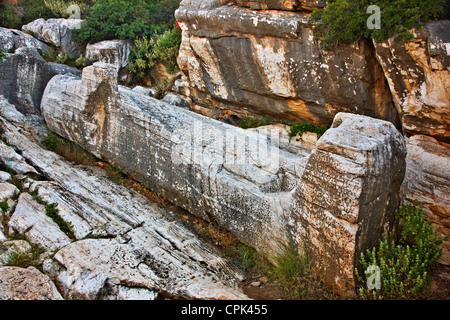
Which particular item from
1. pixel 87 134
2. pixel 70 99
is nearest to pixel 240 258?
pixel 87 134

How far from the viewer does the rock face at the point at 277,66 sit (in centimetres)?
783

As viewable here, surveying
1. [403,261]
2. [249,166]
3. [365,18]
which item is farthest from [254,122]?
[403,261]

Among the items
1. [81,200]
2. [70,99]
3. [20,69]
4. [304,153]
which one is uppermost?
[20,69]

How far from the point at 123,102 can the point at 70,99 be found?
5.92ft

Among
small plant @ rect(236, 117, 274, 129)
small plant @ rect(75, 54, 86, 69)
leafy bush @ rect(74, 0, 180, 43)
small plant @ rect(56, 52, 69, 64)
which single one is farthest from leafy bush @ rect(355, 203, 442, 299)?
small plant @ rect(56, 52, 69, 64)

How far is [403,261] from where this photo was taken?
4.75m

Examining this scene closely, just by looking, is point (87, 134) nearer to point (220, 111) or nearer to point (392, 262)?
point (220, 111)

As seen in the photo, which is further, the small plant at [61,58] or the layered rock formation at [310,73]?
the small plant at [61,58]

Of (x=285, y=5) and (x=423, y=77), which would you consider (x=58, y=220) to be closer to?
(x=285, y=5)

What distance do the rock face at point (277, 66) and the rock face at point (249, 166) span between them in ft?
3.85

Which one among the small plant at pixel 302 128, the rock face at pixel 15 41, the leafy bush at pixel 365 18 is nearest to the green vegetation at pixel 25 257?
the small plant at pixel 302 128

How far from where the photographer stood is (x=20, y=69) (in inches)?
370

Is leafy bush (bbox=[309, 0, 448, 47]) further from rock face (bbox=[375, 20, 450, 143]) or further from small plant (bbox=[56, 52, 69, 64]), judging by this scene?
small plant (bbox=[56, 52, 69, 64])

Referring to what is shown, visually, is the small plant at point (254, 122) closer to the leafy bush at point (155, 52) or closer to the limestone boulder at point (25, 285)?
the leafy bush at point (155, 52)
